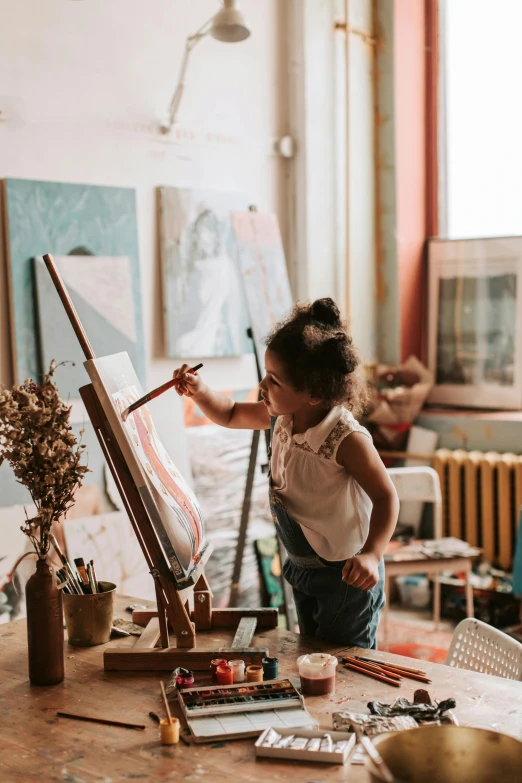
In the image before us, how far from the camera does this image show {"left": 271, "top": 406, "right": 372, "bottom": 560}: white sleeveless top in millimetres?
2027

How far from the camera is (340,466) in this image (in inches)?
79.5

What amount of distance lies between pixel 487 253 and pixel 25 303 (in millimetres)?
2687

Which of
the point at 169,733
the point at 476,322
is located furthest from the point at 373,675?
the point at 476,322

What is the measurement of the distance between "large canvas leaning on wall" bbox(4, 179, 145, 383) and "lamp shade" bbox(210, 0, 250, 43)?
2.34ft

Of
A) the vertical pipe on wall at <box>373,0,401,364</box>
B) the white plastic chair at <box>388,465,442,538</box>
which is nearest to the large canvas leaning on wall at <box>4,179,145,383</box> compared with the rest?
the white plastic chair at <box>388,465,442,538</box>

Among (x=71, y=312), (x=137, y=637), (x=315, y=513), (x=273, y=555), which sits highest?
(x=71, y=312)

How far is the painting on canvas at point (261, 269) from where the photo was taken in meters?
3.62

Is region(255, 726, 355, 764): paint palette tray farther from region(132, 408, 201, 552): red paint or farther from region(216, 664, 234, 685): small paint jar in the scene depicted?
region(132, 408, 201, 552): red paint

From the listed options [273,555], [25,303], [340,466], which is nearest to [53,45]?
[25,303]

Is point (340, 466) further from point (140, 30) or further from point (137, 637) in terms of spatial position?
point (140, 30)

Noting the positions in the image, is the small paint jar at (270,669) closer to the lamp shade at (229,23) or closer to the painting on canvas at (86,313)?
the painting on canvas at (86,313)

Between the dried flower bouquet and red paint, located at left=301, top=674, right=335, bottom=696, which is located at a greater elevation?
the dried flower bouquet

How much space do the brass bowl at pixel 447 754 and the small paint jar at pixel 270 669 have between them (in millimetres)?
569

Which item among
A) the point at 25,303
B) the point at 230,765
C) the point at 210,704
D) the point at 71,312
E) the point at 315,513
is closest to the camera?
the point at 230,765
